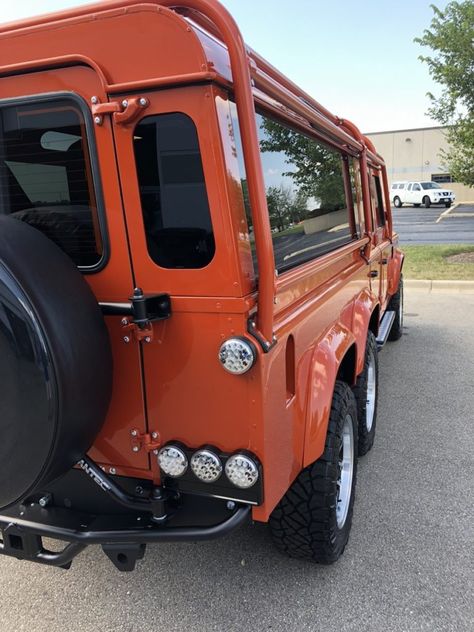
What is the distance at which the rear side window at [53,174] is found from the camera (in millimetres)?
1875

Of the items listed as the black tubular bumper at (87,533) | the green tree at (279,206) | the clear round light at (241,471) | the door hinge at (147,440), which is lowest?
the black tubular bumper at (87,533)

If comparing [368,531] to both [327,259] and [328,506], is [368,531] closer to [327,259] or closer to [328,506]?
[328,506]

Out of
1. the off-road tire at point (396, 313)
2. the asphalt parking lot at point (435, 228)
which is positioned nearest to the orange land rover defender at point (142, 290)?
the off-road tire at point (396, 313)

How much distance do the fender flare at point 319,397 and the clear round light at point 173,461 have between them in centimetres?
55

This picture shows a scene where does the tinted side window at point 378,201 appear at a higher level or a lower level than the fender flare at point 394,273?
higher

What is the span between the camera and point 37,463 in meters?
1.67

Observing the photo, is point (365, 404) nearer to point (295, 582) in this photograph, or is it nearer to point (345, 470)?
point (345, 470)

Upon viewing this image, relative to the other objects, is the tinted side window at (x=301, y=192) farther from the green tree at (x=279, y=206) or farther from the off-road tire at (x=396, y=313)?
the off-road tire at (x=396, y=313)

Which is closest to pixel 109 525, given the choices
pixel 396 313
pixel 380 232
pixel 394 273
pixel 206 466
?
pixel 206 466

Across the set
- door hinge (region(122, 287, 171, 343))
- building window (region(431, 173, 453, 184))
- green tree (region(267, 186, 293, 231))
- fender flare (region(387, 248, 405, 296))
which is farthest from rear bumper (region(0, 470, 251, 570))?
building window (region(431, 173, 453, 184))

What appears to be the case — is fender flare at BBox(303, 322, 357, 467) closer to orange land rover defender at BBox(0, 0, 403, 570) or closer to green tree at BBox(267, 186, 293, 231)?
orange land rover defender at BBox(0, 0, 403, 570)

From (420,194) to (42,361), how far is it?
122ft

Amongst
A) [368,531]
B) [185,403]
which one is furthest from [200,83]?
[368,531]

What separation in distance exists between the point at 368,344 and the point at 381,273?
1375 mm
